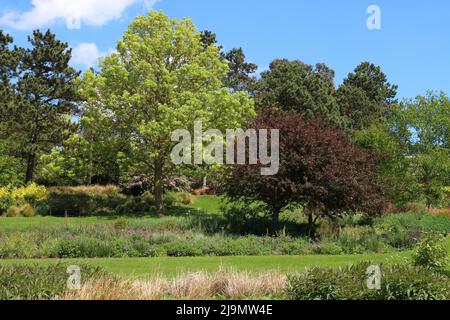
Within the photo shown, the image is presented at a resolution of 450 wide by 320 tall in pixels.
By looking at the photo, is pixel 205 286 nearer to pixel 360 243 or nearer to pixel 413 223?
pixel 360 243

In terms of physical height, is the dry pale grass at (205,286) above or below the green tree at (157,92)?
below

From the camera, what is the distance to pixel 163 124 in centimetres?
2939

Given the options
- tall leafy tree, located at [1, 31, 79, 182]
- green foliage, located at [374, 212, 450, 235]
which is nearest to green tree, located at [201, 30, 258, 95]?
tall leafy tree, located at [1, 31, 79, 182]

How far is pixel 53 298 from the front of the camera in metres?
8.56

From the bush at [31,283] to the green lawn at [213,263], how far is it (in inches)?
119

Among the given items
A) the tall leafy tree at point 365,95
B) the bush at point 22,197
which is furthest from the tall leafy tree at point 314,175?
the tall leafy tree at point 365,95

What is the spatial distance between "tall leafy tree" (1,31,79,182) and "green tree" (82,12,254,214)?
397 inches

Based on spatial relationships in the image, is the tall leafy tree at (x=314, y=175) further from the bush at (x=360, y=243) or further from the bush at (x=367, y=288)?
the bush at (x=367, y=288)

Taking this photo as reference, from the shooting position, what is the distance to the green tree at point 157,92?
30.3 metres

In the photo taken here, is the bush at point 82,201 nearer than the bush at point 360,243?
No
